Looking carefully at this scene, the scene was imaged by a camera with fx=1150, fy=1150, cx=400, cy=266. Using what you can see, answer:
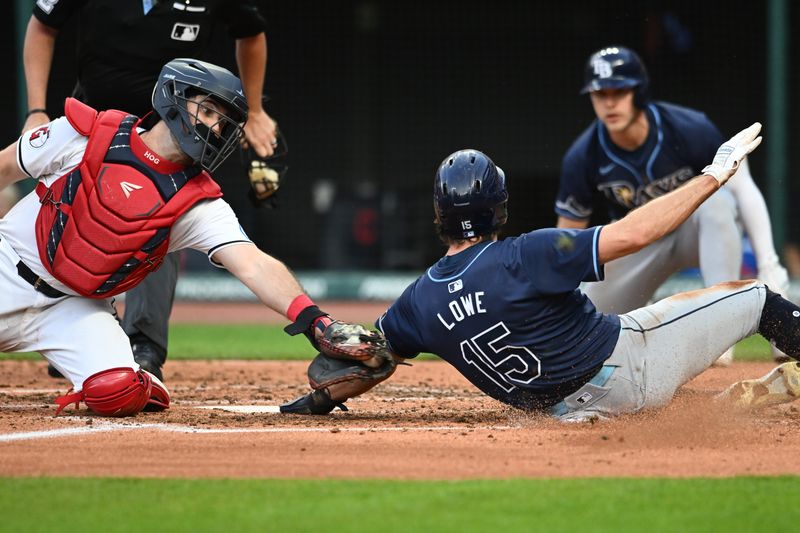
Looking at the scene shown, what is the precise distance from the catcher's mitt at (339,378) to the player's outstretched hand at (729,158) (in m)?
1.46

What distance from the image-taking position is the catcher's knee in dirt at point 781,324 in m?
4.63

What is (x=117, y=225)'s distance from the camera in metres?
4.64

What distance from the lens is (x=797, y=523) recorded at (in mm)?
3023

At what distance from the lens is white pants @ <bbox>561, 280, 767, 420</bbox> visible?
14.8 feet

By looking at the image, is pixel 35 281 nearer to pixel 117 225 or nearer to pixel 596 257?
pixel 117 225

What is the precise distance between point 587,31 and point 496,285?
1298 centimetres

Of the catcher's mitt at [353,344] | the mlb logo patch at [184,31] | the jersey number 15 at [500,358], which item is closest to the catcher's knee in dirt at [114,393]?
the catcher's mitt at [353,344]

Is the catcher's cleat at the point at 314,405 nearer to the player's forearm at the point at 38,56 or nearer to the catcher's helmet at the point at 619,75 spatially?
the player's forearm at the point at 38,56

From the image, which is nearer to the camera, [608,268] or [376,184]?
[608,268]

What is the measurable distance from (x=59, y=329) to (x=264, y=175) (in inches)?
67.0

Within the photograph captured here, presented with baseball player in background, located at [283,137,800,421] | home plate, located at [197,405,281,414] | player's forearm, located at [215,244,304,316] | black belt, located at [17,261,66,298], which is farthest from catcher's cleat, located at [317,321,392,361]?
black belt, located at [17,261,66,298]

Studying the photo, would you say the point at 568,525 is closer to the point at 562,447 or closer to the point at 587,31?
the point at 562,447

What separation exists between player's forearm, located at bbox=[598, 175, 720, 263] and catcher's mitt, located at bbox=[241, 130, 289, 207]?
2.61m

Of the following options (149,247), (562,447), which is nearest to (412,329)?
(562,447)
